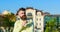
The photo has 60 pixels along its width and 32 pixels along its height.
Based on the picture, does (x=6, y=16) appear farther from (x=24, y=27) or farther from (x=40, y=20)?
(x=24, y=27)

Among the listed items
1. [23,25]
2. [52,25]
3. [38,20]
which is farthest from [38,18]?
[23,25]

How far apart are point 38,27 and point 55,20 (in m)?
0.45

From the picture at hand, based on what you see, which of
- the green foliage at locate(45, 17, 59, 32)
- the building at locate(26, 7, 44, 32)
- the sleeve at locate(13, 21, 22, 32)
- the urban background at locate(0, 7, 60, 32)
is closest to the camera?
the sleeve at locate(13, 21, 22, 32)

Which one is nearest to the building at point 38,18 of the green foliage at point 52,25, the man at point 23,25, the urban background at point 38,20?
the urban background at point 38,20

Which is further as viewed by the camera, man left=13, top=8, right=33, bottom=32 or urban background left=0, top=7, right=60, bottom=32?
urban background left=0, top=7, right=60, bottom=32

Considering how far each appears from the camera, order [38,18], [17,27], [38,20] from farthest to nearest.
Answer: [38,20]
[38,18]
[17,27]

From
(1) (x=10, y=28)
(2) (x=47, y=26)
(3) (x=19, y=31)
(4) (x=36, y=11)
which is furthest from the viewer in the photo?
(4) (x=36, y=11)

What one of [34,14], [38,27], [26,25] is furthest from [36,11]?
[26,25]

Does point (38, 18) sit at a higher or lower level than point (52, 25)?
higher

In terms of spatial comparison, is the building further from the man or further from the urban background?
the man

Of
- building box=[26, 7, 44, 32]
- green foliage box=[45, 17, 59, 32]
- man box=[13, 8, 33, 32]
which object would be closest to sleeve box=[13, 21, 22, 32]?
man box=[13, 8, 33, 32]

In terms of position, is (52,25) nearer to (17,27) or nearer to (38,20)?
(38,20)

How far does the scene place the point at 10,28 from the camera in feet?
13.6

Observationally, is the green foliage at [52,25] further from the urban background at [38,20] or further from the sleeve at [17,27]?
the sleeve at [17,27]
